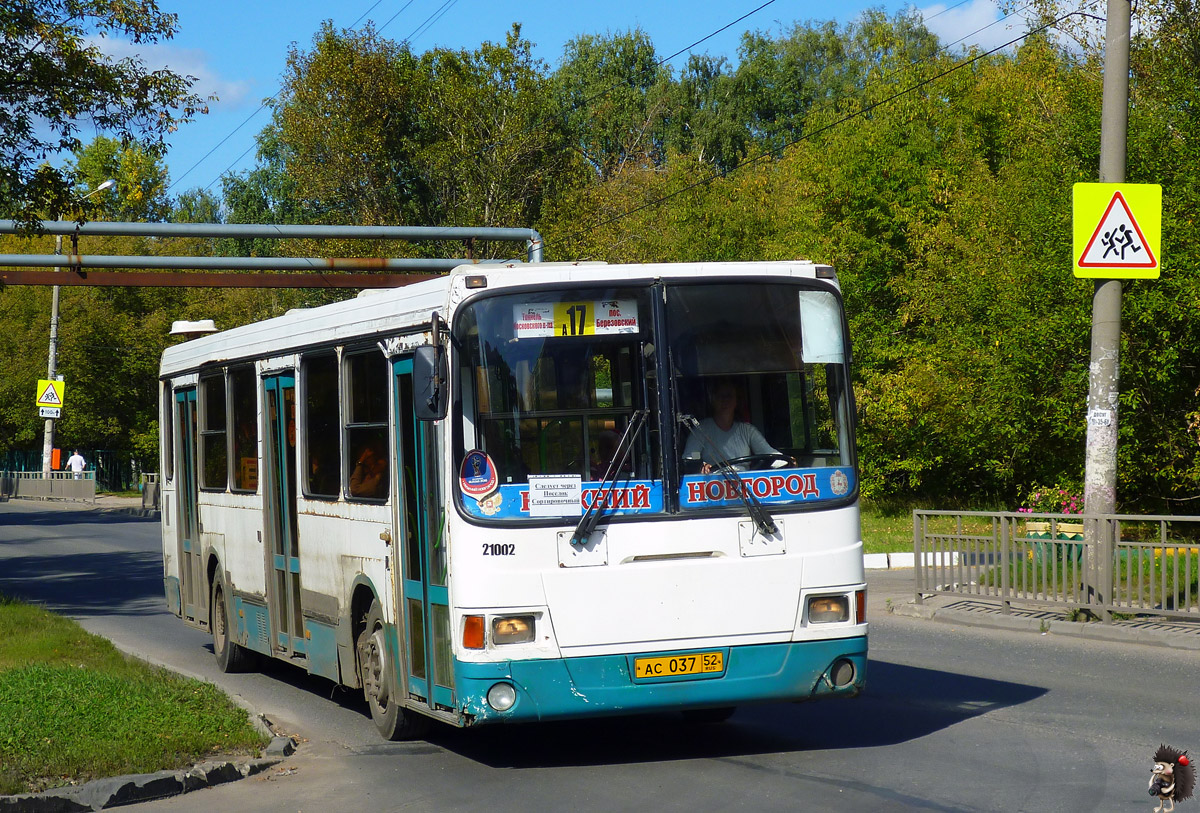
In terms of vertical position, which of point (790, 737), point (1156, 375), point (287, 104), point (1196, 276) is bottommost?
point (790, 737)

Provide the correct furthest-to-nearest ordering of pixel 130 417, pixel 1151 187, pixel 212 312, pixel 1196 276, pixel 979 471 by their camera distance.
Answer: pixel 130 417, pixel 212 312, pixel 979 471, pixel 1196 276, pixel 1151 187

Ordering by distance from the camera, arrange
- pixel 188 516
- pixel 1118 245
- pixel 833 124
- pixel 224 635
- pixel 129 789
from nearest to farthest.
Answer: pixel 129 789, pixel 224 635, pixel 1118 245, pixel 188 516, pixel 833 124

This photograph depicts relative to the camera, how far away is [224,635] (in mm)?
13023

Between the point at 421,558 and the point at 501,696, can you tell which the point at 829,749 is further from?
the point at 421,558

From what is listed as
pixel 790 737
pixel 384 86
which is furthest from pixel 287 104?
pixel 790 737

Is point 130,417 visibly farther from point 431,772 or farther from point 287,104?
point 431,772

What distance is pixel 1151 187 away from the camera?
14047 mm

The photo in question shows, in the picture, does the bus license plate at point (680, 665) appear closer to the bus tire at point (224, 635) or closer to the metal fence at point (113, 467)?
the bus tire at point (224, 635)

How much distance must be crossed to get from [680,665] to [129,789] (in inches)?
118

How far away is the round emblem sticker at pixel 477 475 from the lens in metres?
7.74

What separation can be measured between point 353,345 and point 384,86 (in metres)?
38.8

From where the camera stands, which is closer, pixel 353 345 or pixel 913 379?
pixel 353 345

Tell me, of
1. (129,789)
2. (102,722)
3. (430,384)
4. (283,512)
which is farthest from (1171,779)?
(283,512)

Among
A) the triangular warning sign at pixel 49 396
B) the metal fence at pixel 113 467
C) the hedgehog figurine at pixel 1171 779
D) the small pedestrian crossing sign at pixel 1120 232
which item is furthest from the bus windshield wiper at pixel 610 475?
the metal fence at pixel 113 467
